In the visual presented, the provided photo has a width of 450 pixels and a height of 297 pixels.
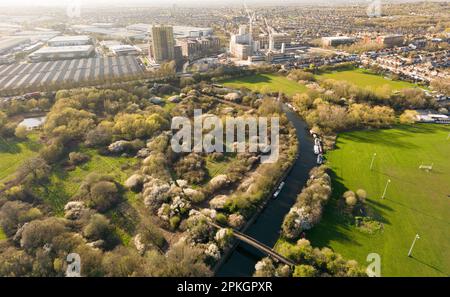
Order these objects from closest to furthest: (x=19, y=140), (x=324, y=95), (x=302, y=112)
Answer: (x=19, y=140)
(x=302, y=112)
(x=324, y=95)

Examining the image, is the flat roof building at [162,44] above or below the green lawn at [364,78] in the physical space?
above

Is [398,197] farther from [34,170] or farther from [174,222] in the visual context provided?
[34,170]

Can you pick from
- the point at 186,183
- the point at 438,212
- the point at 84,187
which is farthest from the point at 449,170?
the point at 84,187

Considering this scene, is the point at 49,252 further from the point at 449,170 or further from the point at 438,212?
the point at 449,170

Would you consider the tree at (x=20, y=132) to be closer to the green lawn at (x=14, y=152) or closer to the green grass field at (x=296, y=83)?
the green lawn at (x=14, y=152)

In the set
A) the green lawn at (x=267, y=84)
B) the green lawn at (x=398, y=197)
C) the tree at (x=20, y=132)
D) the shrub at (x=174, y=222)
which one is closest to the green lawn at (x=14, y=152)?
the tree at (x=20, y=132)

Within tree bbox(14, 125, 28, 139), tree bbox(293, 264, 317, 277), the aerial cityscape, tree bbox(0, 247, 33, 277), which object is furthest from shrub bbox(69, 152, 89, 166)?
tree bbox(293, 264, 317, 277)

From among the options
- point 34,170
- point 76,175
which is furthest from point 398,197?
point 34,170
